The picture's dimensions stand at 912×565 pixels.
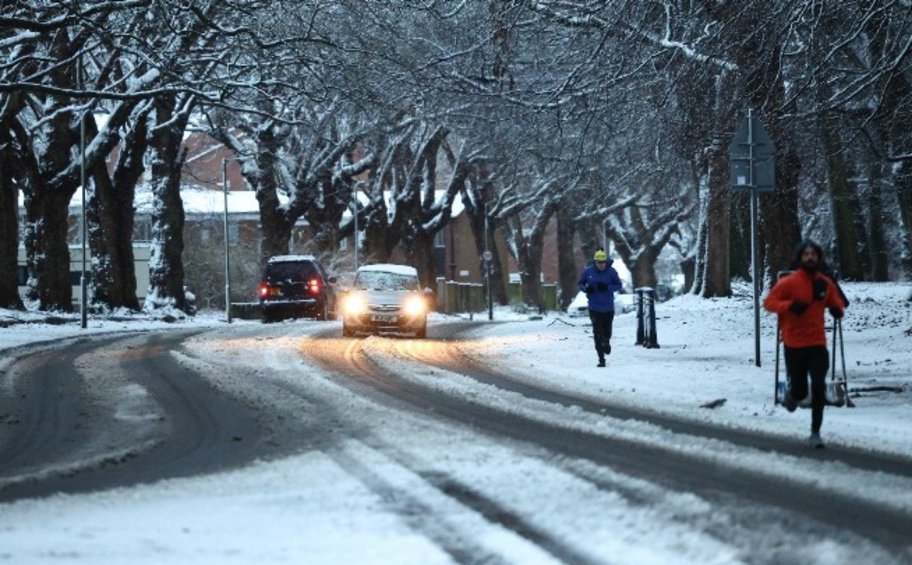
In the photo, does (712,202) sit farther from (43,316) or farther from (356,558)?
(356,558)

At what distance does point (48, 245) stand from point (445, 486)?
34417mm

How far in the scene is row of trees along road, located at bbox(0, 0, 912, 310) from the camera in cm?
2278

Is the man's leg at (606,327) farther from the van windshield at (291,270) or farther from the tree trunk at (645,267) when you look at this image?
the tree trunk at (645,267)

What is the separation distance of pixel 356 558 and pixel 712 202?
94.8 ft

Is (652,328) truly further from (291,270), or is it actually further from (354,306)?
(291,270)

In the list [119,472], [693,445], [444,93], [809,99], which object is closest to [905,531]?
[693,445]

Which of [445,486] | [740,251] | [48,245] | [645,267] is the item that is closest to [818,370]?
[445,486]

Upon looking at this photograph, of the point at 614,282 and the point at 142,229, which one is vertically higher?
the point at 142,229

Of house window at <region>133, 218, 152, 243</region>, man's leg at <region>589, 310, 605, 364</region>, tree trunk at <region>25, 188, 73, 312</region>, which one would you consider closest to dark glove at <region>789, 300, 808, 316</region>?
man's leg at <region>589, 310, 605, 364</region>

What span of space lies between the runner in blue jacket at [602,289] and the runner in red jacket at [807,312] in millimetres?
9733

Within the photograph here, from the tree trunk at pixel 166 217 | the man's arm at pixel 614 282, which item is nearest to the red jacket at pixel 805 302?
the man's arm at pixel 614 282

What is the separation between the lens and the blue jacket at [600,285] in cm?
2223

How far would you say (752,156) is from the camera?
759 inches

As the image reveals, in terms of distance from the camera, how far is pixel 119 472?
10.5 metres
